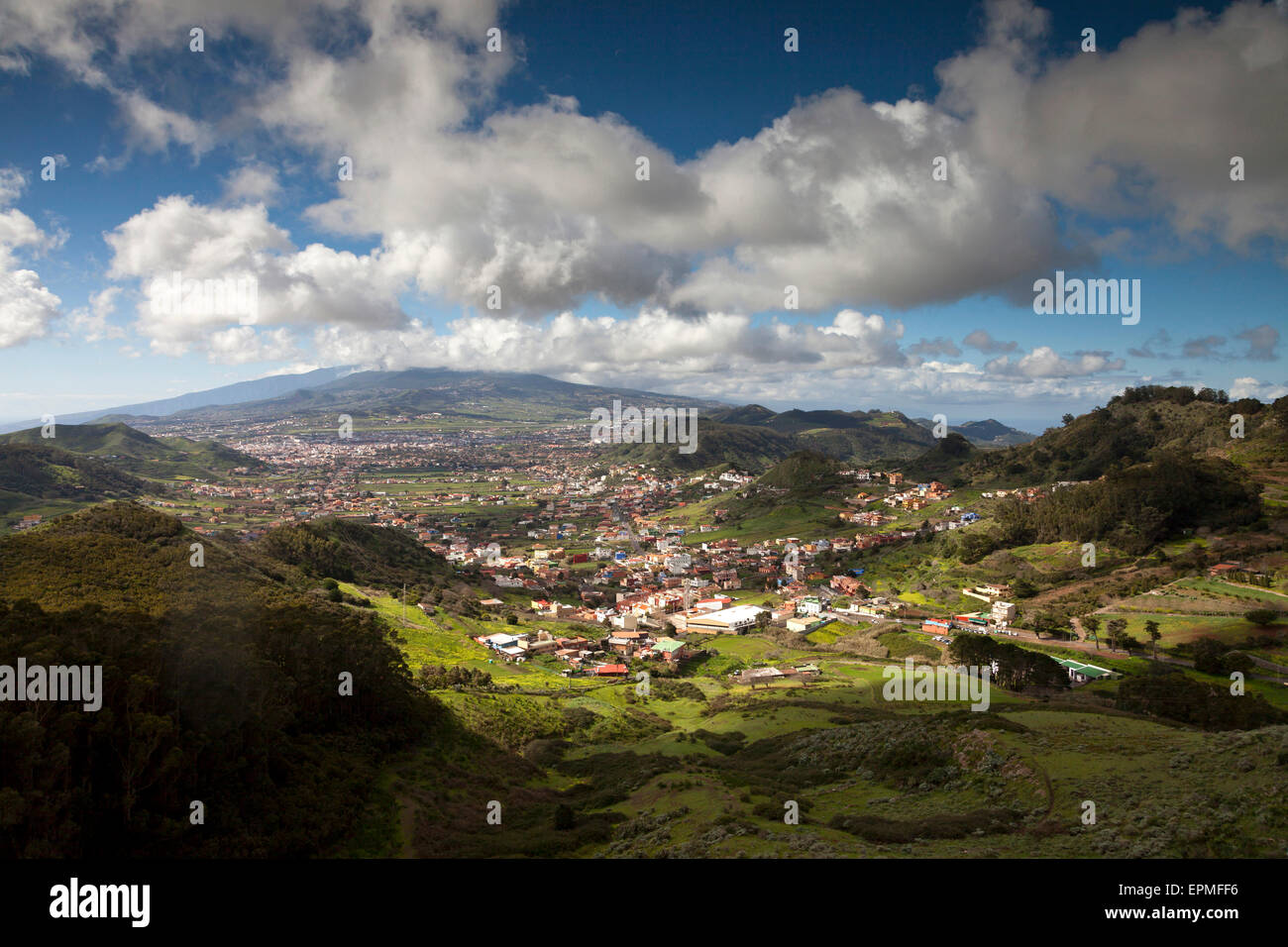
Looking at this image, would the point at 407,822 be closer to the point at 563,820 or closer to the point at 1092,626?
the point at 563,820

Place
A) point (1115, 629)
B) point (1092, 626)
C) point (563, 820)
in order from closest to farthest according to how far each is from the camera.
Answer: point (563, 820) → point (1115, 629) → point (1092, 626)

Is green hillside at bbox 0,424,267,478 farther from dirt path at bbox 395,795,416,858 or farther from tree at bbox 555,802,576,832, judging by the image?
tree at bbox 555,802,576,832

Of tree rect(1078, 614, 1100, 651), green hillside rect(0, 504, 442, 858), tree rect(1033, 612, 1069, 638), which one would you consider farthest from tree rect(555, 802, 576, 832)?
tree rect(1033, 612, 1069, 638)

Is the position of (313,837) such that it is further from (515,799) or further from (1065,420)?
(1065,420)

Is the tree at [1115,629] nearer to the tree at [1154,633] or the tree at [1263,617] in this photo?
the tree at [1154,633]

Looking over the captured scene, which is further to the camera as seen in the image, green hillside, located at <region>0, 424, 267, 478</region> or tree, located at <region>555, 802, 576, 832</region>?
green hillside, located at <region>0, 424, 267, 478</region>

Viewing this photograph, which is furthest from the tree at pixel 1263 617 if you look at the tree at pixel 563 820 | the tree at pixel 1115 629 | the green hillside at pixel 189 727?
the green hillside at pixel 189 727

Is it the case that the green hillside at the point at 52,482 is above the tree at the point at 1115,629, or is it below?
above

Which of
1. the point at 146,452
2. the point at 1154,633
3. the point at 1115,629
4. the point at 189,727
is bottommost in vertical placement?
the point at 1115,629

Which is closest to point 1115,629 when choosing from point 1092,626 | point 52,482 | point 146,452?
point 1092,626

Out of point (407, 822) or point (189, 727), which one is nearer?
point (189, 727)

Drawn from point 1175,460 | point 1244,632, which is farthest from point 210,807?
point 1175,460
